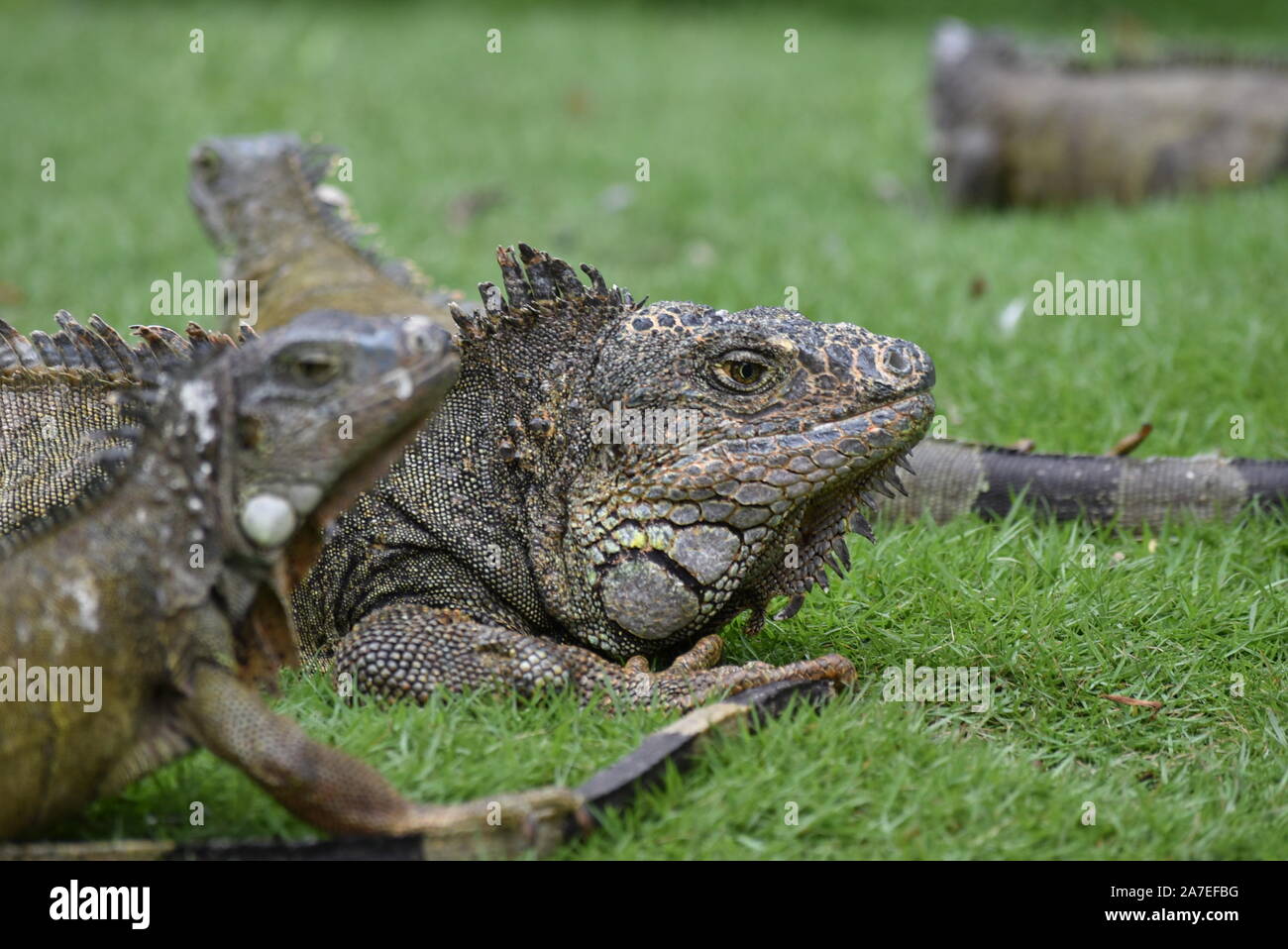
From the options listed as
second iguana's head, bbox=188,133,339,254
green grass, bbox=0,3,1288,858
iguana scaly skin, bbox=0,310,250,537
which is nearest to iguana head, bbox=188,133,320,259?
second iguana's head, bbox=188,133,339,254

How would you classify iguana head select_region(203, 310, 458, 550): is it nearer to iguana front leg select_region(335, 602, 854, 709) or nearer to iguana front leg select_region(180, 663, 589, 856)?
iguana front leg select_region(180, 663, 589, 856)

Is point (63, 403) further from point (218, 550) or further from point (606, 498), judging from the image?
point (606, 498)

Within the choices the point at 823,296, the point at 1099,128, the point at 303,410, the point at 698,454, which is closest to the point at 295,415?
the point at 303,410

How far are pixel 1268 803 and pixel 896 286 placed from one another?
17.8 feet

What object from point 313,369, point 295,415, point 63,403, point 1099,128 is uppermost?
point 1099,128

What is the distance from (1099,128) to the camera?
12.5m

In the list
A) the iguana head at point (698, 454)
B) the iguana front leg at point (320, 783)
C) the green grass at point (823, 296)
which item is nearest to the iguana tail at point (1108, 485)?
the green grass at point (823, 296)

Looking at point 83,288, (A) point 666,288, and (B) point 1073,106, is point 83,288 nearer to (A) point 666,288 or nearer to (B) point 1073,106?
(A) point 666,288

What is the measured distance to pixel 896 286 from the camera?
9.09m

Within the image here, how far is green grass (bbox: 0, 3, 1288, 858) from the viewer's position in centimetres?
396

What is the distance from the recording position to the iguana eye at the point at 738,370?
4.35 metres

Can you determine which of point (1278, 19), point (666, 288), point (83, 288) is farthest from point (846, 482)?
point (1278, 19)

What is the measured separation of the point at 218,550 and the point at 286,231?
Result: 507 cm
